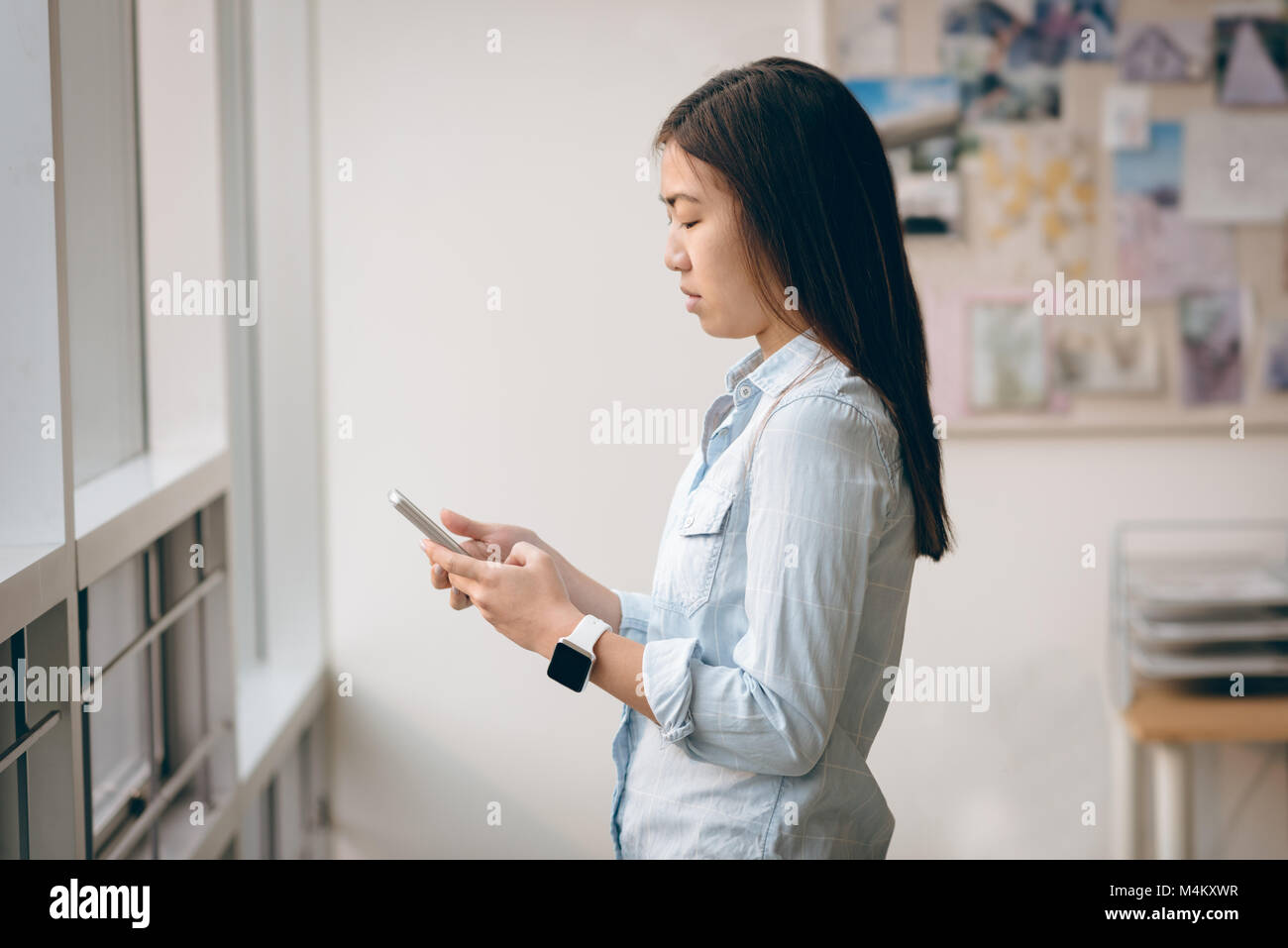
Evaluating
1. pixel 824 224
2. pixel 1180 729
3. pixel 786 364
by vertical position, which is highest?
pixel 824 224

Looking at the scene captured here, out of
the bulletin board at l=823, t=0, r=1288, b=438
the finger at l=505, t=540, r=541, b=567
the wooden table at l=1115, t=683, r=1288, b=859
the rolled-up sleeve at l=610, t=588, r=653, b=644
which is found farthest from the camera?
the bulletin board at l=823, t=0, r=1288, b=438

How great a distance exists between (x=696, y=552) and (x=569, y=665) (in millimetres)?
134

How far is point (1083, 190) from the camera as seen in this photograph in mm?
2062

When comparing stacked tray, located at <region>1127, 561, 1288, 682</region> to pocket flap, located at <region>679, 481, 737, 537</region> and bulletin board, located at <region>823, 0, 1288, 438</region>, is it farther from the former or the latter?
pocket flap, located at <region>679, 481, 737, 537</region>

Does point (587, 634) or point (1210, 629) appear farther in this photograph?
point (1210, 629)

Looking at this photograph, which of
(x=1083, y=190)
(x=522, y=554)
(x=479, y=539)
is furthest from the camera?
(x=1083, y=190)

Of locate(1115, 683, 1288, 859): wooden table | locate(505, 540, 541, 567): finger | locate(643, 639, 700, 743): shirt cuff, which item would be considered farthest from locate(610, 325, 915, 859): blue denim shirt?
locate(1115, 683, 1288, 859): wooden table

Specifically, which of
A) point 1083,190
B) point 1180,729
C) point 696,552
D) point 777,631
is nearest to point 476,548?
point 696,552

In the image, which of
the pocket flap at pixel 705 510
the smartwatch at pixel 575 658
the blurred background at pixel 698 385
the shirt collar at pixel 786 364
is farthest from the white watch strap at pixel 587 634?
the blurred background at pixel 698 385

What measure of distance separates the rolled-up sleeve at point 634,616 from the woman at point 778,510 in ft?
0.48

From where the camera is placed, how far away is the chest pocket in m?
0.90

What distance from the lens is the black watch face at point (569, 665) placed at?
0.87 metres

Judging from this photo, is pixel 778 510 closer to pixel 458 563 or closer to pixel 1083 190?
pixel 458 563
